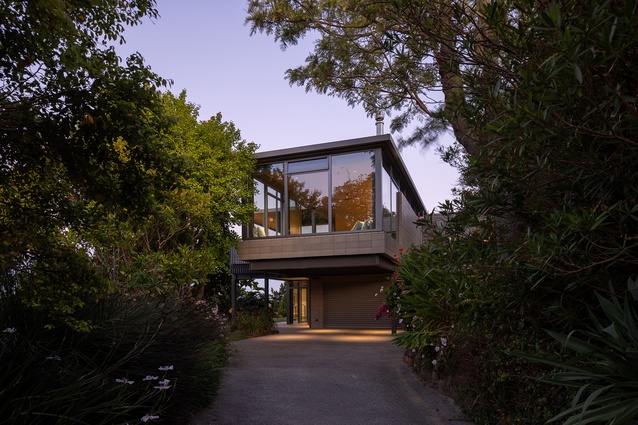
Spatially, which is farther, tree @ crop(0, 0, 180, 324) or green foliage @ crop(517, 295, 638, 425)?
tree @ crop(0, 0, 180, 324)

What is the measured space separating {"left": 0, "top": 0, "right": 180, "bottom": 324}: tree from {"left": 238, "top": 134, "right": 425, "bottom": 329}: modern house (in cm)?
1277

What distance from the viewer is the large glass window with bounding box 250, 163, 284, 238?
18.6 meters

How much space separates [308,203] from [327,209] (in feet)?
3.09

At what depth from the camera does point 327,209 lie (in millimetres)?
17562

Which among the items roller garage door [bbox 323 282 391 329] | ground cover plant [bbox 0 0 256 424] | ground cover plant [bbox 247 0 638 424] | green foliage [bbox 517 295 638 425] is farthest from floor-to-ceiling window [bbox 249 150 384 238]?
green foliage [bbox 517 295 638 425]

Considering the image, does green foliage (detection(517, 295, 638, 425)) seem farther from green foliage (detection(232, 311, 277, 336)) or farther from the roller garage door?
the roller garage door

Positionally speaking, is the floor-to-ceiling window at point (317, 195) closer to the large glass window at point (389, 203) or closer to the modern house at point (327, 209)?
the modern house at point (327, 209)

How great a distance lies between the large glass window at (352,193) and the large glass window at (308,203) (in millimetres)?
410

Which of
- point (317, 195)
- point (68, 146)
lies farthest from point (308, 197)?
point (68, 146)

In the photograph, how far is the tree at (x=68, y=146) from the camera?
3.76m

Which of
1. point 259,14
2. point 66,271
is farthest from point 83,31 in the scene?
point 259,14

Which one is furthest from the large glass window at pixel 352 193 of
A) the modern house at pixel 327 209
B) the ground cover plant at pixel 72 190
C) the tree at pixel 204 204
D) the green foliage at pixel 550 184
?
the ground cover plant at pixel 72 190

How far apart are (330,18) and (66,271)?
5855 mm

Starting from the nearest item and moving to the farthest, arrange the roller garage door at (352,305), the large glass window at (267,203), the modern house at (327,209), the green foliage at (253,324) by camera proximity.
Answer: the modern house at (327,209), the green foliage at (253,324), the large glass window at (267,203), the roller garage door at (352,305)
